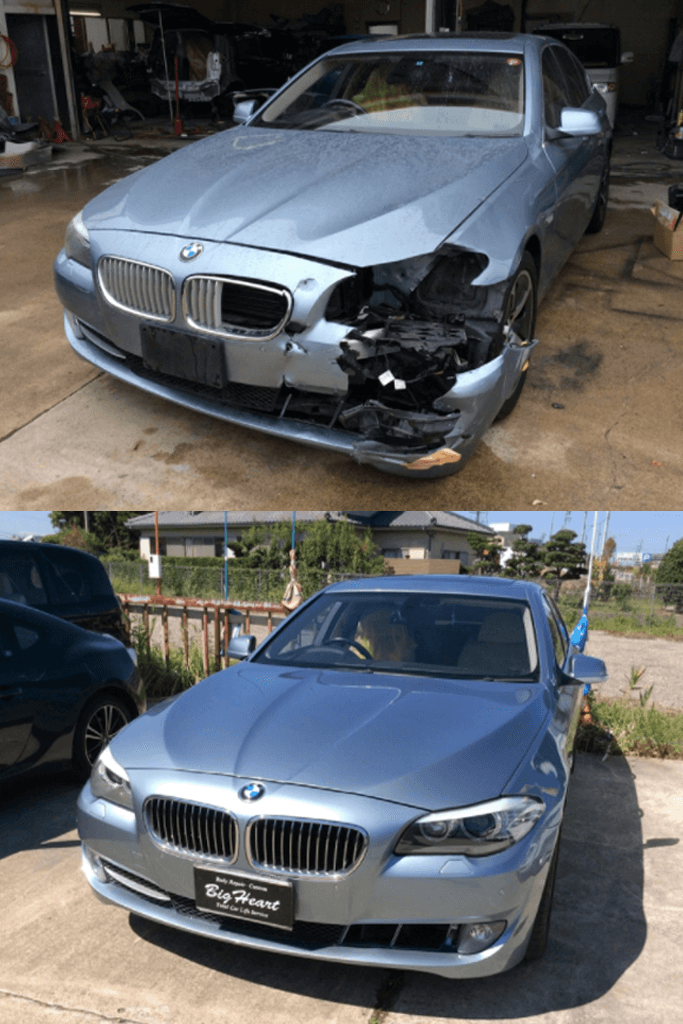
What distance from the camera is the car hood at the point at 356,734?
7.30ft

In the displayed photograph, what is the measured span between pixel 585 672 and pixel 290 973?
4.77 ft

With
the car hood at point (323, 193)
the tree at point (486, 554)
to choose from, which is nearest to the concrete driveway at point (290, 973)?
the car hood at point (323, 193)

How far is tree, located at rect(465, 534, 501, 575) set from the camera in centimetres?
1065

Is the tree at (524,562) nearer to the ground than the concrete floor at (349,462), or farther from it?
nearer to the ground

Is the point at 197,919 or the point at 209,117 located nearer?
the point at 197,919

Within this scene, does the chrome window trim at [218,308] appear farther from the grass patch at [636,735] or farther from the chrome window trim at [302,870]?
the grass patch at [636,735]

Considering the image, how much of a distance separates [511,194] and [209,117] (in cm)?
1696

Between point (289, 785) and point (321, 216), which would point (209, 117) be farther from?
point (289, 785)

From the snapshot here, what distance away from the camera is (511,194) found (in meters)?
4.30

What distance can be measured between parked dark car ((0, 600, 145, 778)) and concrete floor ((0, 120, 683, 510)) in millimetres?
674

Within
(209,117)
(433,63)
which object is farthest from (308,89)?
(209,117)

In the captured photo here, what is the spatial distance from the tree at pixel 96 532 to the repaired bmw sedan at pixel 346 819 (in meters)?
2.74

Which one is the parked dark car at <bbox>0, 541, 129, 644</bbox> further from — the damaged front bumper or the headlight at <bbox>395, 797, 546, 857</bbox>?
the headlight at <bbox>395, 797, 546, 857</bbox>

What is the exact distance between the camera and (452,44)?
226 inches
